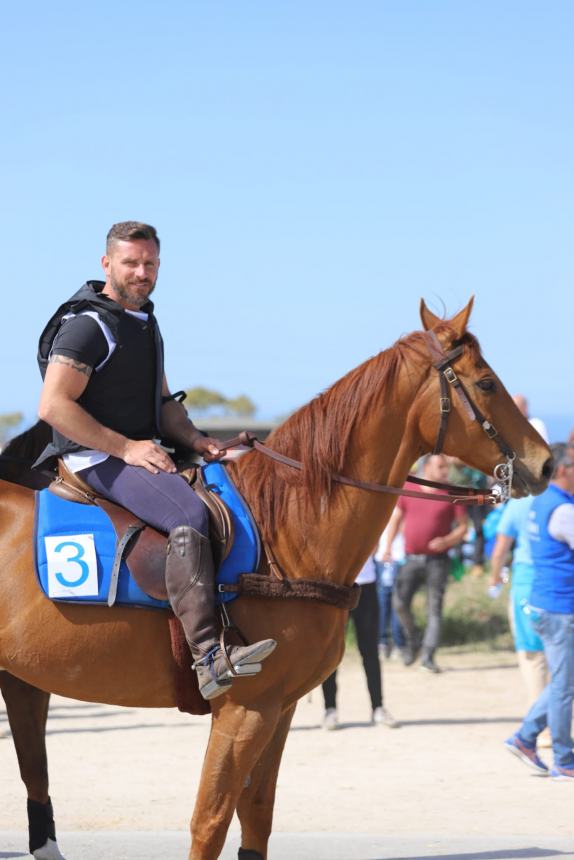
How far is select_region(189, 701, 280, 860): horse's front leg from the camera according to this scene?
4.70m

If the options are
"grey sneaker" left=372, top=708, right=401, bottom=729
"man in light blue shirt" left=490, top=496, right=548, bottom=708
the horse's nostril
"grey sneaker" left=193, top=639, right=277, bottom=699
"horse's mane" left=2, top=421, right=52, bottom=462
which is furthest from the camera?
"grey sneaker" left=372, top=708, right=401, bottom=729

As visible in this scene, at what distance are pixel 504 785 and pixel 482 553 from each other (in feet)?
30.1

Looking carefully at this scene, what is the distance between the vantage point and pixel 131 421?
5102 millimetres

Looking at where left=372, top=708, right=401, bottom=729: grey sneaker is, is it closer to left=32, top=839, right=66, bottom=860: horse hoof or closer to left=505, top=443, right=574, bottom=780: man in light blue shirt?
left=505, top=443, right=574, bottom=780: man in light blue shirt

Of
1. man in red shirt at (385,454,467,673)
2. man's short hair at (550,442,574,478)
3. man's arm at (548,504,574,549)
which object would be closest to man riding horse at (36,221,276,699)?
man's arm at (548,504,574,549)

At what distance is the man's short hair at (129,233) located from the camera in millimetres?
5059

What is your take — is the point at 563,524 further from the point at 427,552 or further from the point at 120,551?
the point at 427,552

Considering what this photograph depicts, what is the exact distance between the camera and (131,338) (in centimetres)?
501

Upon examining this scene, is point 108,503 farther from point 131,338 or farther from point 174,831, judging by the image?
point 174,831

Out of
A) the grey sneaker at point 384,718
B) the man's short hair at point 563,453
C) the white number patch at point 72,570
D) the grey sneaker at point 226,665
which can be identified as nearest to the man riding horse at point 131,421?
the grey sneaker at point 226,665

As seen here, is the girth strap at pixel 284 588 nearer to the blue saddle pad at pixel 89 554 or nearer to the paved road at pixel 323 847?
the blue saddle pad at pixel 89 554

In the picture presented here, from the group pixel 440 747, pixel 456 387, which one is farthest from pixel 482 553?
pixel 456 387

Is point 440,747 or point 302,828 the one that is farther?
point 440,747

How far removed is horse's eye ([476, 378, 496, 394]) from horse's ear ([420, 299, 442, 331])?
33 cm
